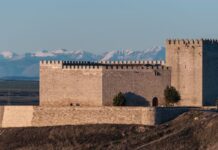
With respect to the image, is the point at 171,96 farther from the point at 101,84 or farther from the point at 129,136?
the point at 129,136

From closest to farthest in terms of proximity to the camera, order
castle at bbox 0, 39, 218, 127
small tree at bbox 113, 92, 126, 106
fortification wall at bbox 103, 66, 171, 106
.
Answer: small tree at bbox 113, 92, 126, 106
castle at bbox 0, 39, 218, 127
fortification wall at bbox 103, 66, 171, 106

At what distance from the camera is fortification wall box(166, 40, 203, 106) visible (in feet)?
219

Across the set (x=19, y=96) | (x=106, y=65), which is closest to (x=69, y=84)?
(x=106, y=65)

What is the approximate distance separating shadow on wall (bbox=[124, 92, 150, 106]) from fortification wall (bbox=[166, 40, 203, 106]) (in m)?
2.00

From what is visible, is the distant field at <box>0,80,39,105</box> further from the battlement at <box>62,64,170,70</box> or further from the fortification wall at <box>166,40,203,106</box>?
the fortification wall at <box>166,40,203,106</box>

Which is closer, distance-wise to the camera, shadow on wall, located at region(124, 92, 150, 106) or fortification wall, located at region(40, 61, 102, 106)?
fortification wall, located at region(40, 61, 102, 106)

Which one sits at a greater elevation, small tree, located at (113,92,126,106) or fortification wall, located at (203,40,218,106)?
fortification wall, located at (203,40,218,106)

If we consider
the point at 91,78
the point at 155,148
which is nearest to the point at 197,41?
the point at 91,78

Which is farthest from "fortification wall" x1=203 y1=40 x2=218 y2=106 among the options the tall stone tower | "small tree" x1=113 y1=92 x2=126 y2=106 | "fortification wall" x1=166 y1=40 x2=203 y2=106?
"small tree" x1=113 y1=92 x2=126 y2=106

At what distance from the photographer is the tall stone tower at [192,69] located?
66875 mm

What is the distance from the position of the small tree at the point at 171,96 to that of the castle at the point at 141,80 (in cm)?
36

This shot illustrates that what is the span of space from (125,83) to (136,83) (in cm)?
65

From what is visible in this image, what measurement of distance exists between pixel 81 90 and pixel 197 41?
7.34m

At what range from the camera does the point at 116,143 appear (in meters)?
60.0
